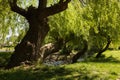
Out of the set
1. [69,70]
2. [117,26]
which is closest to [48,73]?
[69,70]

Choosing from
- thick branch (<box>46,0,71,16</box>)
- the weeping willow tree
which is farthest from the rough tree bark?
the weeping willow tree

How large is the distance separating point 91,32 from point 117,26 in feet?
8.43

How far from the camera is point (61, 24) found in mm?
23234

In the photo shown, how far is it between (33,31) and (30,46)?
36.8 inches

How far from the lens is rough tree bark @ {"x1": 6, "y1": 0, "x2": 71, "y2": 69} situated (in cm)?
1542

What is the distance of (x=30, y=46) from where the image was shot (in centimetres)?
1551

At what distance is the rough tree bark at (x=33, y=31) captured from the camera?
1542 centimetres

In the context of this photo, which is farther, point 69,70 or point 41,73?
point 69,70

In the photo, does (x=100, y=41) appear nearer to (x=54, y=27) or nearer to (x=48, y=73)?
(x=54, y=27)

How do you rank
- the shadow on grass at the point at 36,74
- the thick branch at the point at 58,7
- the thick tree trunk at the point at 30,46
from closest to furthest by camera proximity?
the shadow on grass at the point at 36,74
the thick tree trunk at the point at 30,46
the thick branch at the point at 58,7

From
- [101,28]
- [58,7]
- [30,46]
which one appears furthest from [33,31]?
[101,28]

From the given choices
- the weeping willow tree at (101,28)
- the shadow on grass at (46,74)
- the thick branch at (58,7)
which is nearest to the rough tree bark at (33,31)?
the thick branch at (58,7)

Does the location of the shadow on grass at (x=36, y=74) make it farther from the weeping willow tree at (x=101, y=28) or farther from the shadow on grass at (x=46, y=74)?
the weeping willow tree at (x=101, y=28)

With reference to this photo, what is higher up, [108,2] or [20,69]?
[108,2]
